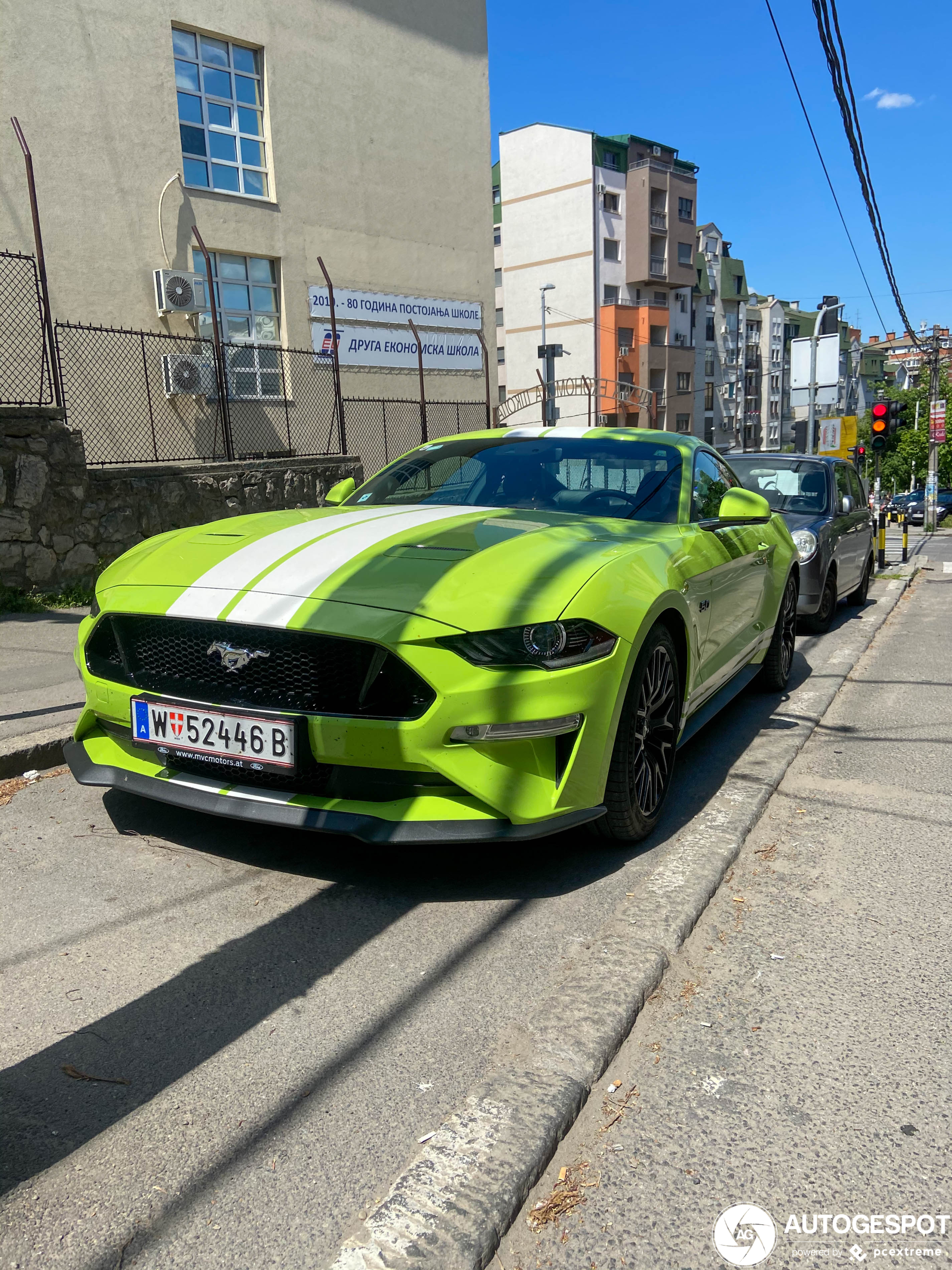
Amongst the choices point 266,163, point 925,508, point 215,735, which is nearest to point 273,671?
point 215,735

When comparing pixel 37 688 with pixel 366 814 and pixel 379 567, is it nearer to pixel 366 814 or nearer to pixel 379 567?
pixel 379 567

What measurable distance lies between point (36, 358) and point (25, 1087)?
11.1 m

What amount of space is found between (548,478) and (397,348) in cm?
1472

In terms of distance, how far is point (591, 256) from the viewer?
47500 millimetres

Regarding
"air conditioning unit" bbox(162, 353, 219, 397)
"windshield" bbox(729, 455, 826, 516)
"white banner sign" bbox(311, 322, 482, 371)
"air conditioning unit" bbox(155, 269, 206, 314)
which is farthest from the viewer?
"white banner sign" bbox(311, 322, 482, 371)

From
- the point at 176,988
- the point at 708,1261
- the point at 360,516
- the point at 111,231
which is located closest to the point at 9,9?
the point at 111,231

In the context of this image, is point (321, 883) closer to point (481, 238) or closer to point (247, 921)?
point (247, 921)

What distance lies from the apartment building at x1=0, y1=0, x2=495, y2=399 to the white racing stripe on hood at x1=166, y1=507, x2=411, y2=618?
11.6m

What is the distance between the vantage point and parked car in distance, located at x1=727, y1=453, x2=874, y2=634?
8688 millimetres

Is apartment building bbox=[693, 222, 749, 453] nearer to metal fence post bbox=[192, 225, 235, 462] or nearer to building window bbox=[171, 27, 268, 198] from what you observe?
building window bbox=[171, 27, 268, 198]

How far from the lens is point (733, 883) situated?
3.40m

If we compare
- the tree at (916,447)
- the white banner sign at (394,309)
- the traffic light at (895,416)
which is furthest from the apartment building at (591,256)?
the white banner sign at (394,309)

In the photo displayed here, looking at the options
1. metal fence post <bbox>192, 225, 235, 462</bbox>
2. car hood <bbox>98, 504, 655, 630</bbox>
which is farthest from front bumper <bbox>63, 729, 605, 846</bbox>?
metal fence post <bbox>192, 225, 235, 462</bbox>

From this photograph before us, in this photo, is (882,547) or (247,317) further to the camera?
(882,547)
